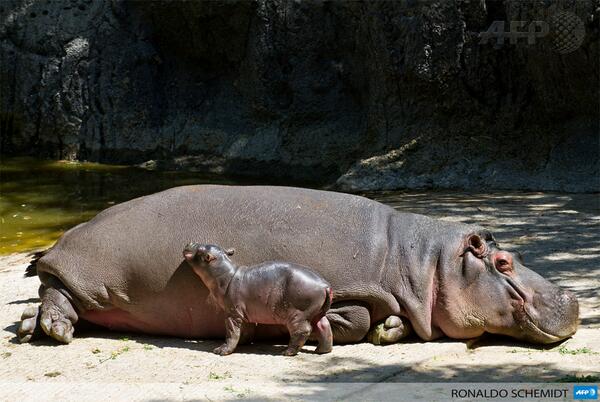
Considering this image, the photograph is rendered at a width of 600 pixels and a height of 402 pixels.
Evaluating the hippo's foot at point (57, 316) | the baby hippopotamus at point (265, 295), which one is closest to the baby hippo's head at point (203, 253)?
the baby hippopotamus at point (265, 295)

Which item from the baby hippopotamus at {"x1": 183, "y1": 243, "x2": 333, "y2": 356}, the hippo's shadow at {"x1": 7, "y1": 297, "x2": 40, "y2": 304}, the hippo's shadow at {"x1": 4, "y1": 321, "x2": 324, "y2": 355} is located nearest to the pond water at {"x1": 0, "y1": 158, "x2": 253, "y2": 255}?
the hippo's shadow at {"x1": 7, "y1": 297, "x2": 40, "y2": 304}

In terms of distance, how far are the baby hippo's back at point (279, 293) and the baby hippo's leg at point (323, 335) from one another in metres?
0.03

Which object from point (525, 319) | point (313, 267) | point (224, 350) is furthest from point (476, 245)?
point (224, 350)

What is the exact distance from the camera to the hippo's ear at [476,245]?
5090 millimetres

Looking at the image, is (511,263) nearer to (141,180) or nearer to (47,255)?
(47,255)

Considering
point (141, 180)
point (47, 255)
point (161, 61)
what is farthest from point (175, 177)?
point (47, 255)

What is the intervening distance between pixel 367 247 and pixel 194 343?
3.63 feet

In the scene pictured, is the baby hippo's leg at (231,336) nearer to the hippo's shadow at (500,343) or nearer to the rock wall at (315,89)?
the hippo's shadow at (500,343)

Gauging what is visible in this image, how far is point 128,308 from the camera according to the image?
5.36 m

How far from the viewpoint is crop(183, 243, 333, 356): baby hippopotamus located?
16.0ft

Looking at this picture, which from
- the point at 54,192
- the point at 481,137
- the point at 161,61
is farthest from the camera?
the point at 161,61

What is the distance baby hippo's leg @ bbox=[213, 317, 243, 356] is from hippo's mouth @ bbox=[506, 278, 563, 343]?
145 centimetres

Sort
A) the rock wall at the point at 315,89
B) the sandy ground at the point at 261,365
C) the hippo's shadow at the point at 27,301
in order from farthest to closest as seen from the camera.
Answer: the rock wall at the point at 315,89
the hippo's shadow at the point at 27,301
the sandy ground at the point at 261,365

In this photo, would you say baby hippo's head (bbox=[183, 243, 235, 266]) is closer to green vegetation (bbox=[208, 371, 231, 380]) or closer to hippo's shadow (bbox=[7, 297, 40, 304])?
green vegetation (bbox=[208, 371, 231, 380])
